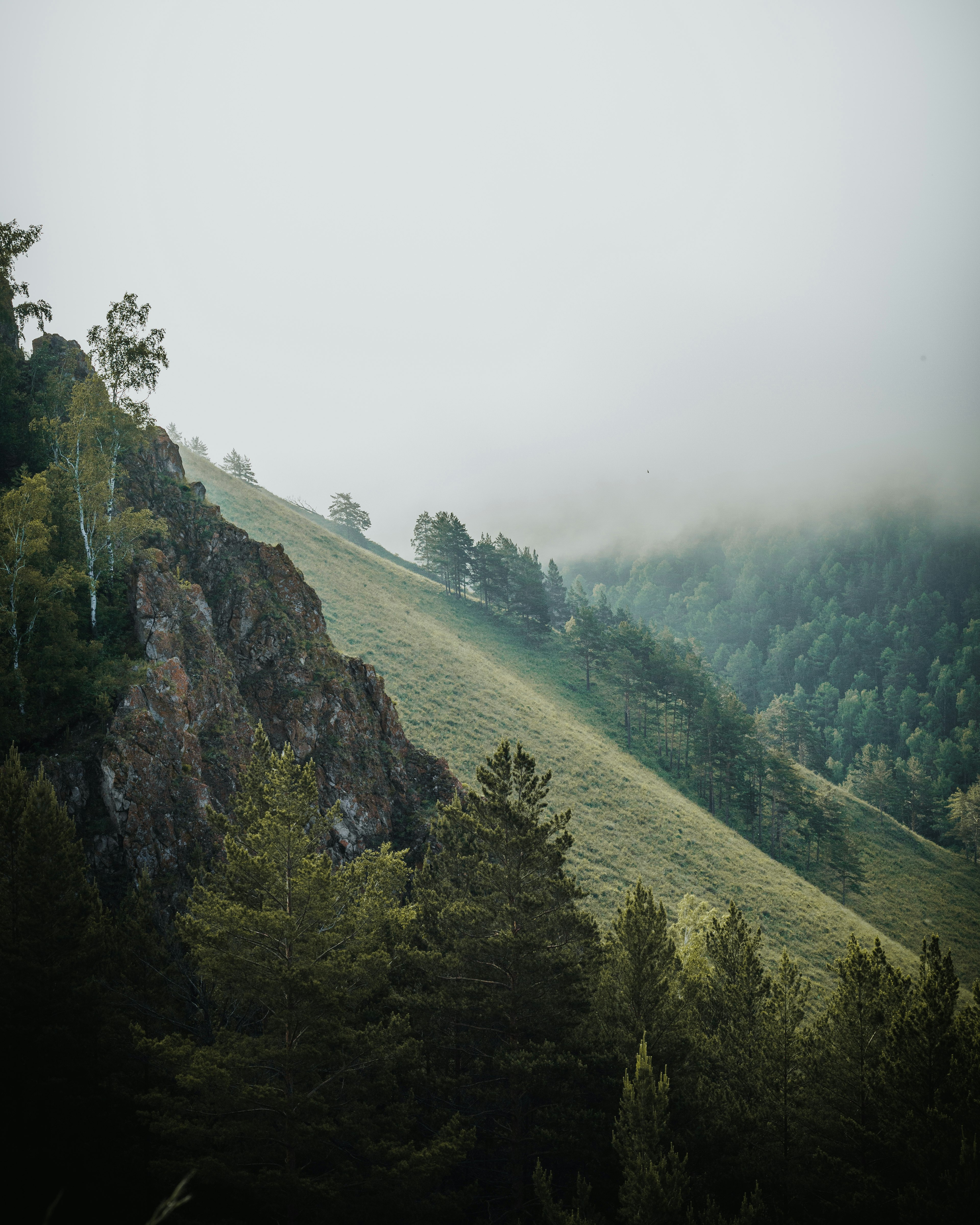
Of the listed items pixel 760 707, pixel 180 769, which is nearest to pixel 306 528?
pixel 180 769

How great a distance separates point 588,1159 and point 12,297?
38419mm

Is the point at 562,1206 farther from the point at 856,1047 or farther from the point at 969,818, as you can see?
the point at 969,818

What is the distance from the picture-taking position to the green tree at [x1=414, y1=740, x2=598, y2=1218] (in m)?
14.7

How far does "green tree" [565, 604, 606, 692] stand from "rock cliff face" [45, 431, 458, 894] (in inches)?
1949

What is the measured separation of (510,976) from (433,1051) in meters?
3.41

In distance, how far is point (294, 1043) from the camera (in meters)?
12.7

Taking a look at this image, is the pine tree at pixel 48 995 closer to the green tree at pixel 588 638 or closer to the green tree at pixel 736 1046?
the green tree at pixel 736 1046

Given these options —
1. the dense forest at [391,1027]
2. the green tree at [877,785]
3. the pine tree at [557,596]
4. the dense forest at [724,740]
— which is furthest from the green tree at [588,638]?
the dense forest at [391,1027]

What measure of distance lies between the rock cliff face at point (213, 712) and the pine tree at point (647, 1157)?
39.3 feet

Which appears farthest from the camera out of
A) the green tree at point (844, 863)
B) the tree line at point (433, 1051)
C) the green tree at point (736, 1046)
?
the green tree at point (844, 863)

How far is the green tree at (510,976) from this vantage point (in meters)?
14.7

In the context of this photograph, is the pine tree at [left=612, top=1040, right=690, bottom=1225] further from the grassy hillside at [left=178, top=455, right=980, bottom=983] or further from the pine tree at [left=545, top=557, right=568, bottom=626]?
the pine tree at [left=545, top=557, right=568, bottom=626]

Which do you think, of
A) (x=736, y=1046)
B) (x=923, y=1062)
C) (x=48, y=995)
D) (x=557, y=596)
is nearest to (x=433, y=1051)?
(x=736, y=1046)

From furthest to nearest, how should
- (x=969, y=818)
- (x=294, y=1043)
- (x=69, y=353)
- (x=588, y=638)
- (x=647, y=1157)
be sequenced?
1. (x=969, y=818)
2. (x=588, y=638)
3. (x=69, y=353)
4. (x=294, y=1043)
5. (x=647, y=1157)
